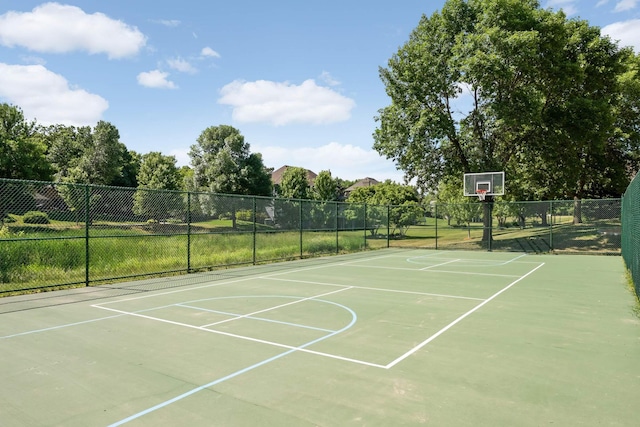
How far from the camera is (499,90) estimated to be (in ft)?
69.5

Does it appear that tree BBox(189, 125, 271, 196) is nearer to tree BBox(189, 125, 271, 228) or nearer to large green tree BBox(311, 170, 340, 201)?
tree BBox(189, 125, 271, 228)

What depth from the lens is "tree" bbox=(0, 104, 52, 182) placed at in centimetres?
2500

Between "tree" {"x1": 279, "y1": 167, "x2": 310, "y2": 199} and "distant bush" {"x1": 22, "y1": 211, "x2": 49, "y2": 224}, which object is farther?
"tree" {"x1": 279, "y1": 167, "x2": 310, "y2": 199}

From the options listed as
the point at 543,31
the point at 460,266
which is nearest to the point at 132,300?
the point at 460,266

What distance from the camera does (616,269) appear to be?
535 inches

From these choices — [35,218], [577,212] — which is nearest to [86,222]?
[35,218]

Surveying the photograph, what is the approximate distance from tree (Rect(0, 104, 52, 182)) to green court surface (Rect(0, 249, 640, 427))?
70.0 feet

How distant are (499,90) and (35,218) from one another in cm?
2066

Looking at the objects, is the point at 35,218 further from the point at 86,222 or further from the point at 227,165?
the point at 227,165

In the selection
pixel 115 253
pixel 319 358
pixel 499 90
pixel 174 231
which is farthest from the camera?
pixel 499 90

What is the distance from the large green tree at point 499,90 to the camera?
65.7 ft

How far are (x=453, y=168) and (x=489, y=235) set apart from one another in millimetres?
4692

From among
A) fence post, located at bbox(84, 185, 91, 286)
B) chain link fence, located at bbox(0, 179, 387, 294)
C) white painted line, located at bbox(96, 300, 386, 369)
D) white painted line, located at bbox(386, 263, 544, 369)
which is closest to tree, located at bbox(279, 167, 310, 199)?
chain link fence, located at bbox(0, 179, 387, 294)

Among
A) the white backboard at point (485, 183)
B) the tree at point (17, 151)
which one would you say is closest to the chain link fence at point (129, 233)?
the white backboard at point (485, 183)
